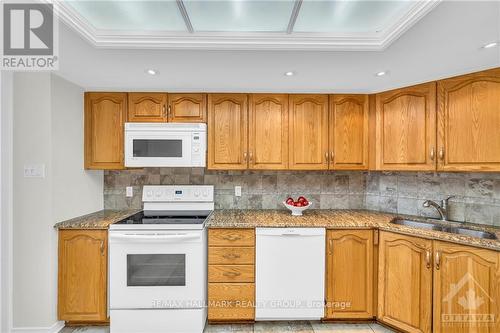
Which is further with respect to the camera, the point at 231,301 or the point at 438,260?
the point at 231,301

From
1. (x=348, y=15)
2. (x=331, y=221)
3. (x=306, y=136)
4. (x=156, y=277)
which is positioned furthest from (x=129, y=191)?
(x=348, y=15)

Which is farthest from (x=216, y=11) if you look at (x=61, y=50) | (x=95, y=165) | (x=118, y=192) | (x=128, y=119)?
(x=118, y=192)

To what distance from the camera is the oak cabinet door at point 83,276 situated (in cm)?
210

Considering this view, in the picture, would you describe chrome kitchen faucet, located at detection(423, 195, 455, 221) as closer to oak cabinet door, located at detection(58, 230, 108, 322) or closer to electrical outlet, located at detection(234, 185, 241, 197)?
electrical outlet, located at detection(234, 185, 241, 197)

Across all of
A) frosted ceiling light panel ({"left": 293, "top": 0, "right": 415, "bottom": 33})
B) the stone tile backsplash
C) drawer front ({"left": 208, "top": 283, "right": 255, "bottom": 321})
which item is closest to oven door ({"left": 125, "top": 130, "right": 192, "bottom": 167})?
the stone tile backsplash

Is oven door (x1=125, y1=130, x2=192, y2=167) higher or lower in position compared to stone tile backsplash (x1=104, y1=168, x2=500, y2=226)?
higher

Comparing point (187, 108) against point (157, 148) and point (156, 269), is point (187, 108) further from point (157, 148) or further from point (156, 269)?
point (156, 269)

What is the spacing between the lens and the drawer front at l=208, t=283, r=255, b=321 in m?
2.14

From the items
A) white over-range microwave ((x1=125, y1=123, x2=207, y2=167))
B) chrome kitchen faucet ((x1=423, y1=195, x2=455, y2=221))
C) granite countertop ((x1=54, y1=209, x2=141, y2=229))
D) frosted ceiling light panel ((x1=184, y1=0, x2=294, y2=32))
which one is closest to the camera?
frosted ceiling light panel ((x1=184, y1=0, x2=294, y2=32))

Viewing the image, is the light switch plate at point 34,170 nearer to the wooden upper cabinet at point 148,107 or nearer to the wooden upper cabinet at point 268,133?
the wooden upper cabinet at point 148,107

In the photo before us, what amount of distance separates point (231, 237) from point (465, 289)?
1.70 metres

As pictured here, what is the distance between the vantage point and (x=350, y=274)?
7.12ft

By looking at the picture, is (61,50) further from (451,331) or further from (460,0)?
(451,331)

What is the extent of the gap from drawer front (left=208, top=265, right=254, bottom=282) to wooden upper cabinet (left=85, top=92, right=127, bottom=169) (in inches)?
53.1
